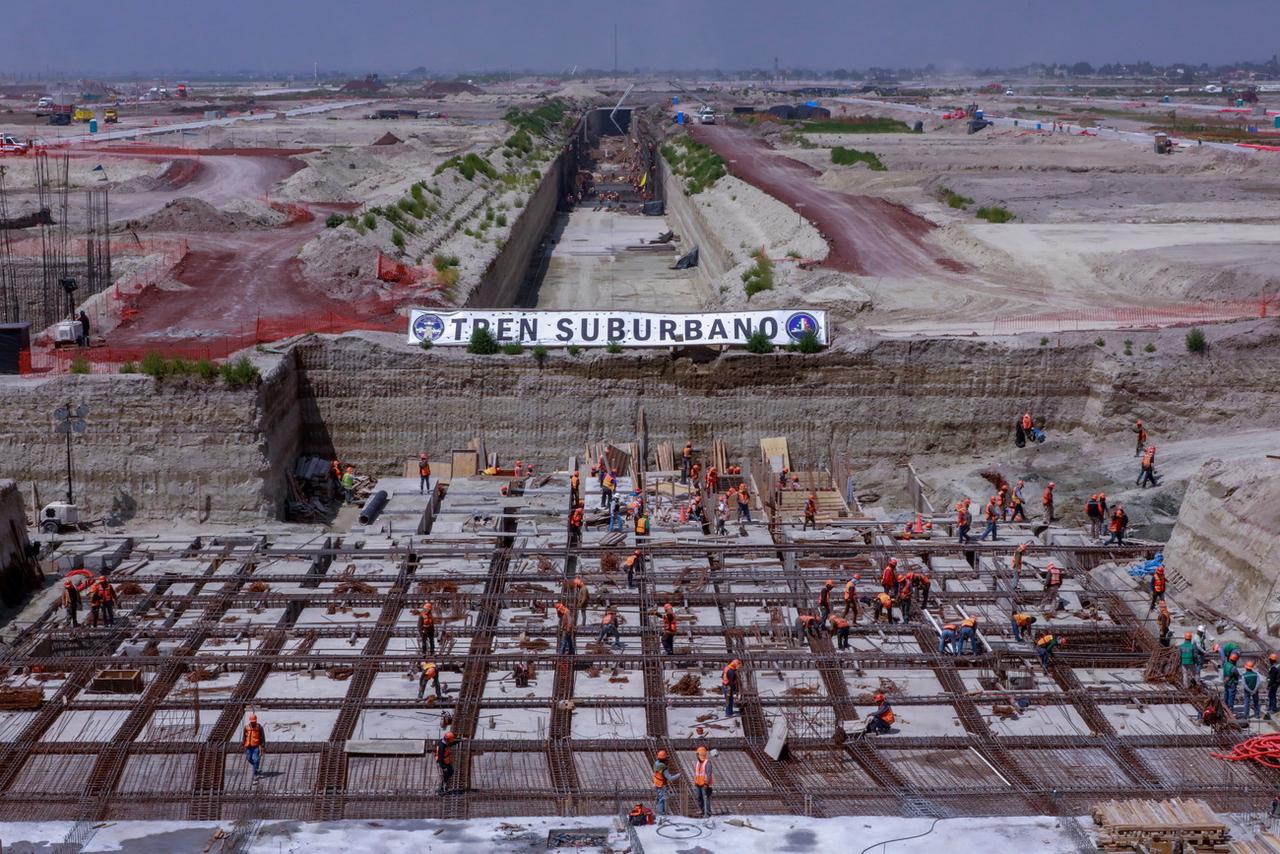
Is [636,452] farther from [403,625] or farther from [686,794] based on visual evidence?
[686,794]

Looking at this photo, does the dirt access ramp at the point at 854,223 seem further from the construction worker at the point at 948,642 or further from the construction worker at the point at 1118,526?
the construction worker at the point at 948,642

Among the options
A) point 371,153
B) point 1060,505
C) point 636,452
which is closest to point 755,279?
point 636,452

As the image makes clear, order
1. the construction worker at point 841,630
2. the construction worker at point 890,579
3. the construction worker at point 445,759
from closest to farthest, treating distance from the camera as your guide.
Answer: the construction worker at point 445,759 → the construction worker at point 841,630 → the construction worker at point 890,579

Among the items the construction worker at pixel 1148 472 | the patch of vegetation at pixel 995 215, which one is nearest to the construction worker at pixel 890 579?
the construction worker at pixel 1148 472

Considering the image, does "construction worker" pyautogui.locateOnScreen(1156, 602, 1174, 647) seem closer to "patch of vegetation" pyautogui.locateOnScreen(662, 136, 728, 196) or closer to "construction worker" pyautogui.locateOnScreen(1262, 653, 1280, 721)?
"construction worker" pyautogui.locateOnScreen(1262, 653, 1280, 721)

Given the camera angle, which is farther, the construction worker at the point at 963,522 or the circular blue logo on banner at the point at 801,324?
the circular blue logo on banner at the point at 801,324

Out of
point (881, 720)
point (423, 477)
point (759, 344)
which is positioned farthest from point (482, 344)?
point (881, 720)

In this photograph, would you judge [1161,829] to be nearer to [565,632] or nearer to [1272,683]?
[1272,683]
